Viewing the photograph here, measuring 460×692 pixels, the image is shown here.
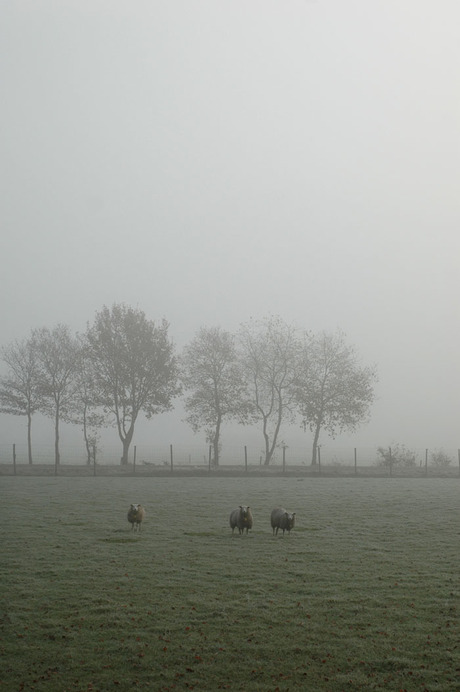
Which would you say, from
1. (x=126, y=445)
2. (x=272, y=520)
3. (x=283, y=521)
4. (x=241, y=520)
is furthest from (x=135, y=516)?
(x=126, y=445)

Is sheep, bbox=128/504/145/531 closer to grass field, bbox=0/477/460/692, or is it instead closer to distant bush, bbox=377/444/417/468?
grass field, bbox=0/477/460/692

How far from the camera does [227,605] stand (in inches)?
551

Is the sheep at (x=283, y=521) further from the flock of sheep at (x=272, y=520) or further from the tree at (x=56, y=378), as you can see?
the tree at (x=56, y=378)

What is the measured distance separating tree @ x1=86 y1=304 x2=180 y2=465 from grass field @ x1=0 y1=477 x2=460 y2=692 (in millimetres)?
46332

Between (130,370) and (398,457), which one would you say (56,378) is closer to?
(130,370)

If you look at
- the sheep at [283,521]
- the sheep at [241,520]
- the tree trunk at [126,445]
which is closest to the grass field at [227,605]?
the sheep at [283,521]

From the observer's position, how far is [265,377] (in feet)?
266

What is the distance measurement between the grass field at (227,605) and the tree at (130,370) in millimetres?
46332

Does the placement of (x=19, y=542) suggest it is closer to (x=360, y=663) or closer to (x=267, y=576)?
(x=267, y=576)

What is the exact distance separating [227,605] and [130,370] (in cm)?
6075

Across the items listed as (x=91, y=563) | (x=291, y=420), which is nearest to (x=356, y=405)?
(x=291, y=420)

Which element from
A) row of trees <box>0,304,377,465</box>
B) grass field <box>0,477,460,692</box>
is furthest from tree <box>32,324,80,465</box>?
grass field <box>0,477,460,692</box>

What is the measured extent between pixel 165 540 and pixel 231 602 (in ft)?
25.9

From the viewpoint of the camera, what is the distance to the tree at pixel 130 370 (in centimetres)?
7338
